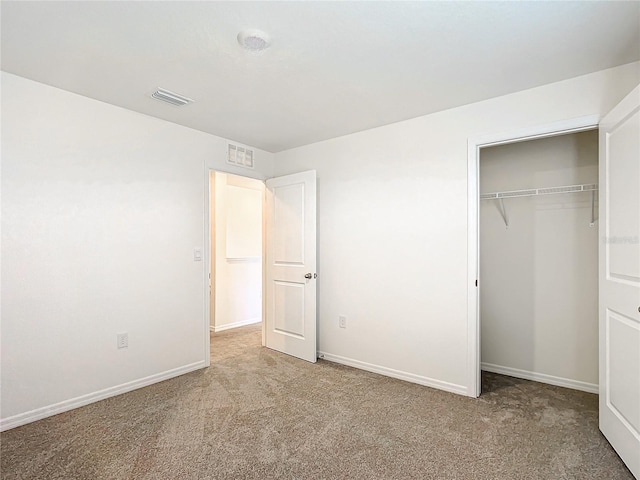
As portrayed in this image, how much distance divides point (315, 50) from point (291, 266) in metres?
2.40

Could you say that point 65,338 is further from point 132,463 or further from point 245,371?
point 245,371

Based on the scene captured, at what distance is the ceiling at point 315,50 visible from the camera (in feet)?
5.95

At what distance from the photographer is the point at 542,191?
3.12 m

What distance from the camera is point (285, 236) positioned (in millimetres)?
4137

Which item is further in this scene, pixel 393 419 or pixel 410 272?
pixel 410 272

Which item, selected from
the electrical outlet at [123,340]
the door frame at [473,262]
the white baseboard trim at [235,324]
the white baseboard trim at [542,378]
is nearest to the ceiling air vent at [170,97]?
the electrical outlet at [123,340]

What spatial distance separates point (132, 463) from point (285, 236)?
8.34ft

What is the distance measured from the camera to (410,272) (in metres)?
3.30

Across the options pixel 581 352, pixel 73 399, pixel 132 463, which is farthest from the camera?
pixel 581 352

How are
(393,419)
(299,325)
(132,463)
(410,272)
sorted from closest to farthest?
(132,463) < (393,419) < (410,272) < (299,325)

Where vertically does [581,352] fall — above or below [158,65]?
below

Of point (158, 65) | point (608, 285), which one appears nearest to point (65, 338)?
point (158, 65)

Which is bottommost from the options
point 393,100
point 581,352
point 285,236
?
point 581,352

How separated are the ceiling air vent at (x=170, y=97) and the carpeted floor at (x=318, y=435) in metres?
2.35
